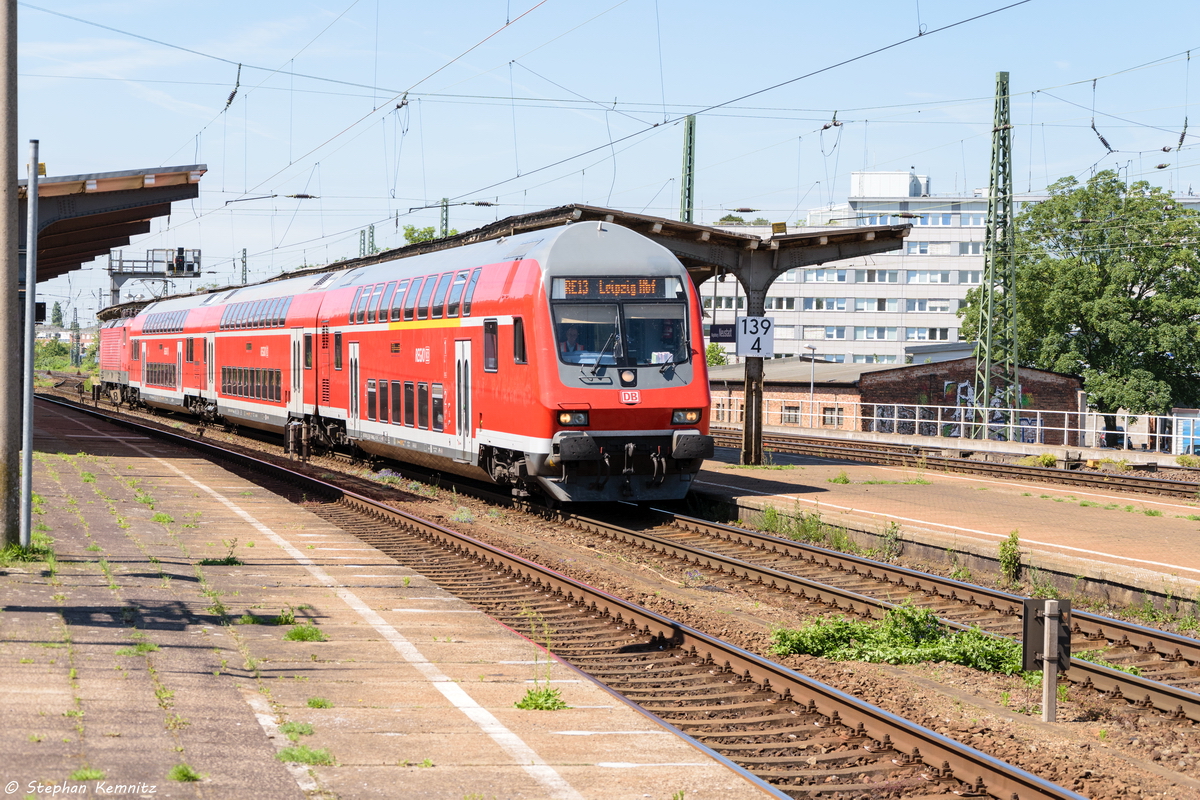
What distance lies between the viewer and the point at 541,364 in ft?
56.3

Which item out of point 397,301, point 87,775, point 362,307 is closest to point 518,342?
point 397,301

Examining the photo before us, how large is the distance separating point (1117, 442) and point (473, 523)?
40588mm

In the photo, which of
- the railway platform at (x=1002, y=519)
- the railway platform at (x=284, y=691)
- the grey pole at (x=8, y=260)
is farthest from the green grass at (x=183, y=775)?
the railway platform at (x=1002, y=519)

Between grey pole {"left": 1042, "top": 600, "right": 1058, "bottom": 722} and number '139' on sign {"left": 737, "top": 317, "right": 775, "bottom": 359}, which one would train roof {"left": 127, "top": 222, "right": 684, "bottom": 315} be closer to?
number '139' on sign {"left": 737, "top": 317, "right": 775, "bottom": 359}

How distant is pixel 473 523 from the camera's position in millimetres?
18516

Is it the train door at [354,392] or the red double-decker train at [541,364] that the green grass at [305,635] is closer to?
the red double-decker train at [541,364]

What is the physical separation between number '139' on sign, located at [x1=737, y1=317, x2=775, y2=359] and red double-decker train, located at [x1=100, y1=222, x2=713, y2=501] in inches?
244

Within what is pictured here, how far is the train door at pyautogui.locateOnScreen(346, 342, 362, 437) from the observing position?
26031 mm

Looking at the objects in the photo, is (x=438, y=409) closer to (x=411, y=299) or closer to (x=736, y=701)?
(x=411, y=299)

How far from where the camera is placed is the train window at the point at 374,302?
24.7m

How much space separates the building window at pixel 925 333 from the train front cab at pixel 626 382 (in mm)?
97915

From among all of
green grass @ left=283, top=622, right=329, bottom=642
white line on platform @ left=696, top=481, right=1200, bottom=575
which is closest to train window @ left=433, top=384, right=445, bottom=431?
white line on platform @ left=696, top=481, right=1200, bottom=575

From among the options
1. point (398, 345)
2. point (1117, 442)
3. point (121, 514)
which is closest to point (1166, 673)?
point (121, 514)

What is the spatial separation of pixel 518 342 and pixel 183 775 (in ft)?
40.1
